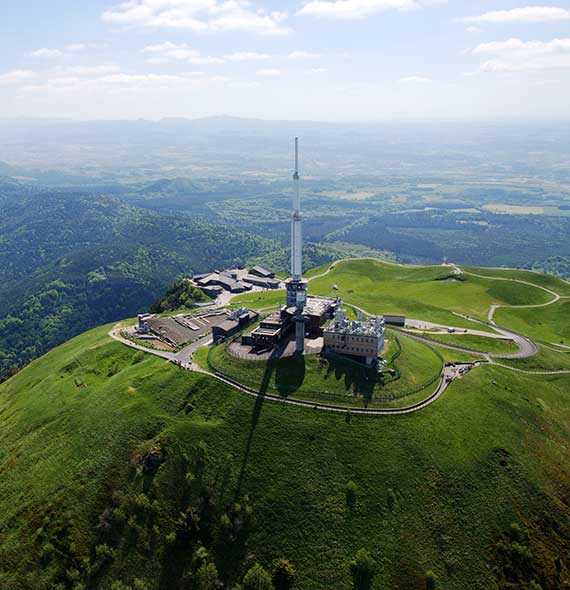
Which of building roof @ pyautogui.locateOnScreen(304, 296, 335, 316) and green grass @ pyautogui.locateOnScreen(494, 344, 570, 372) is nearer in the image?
building roof @ pyautogui.locateOnScreen(304, 296, 335, 316)

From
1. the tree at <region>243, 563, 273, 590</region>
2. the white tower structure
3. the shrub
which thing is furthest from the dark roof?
the tree at <region>243, 563, 273, 590</region>

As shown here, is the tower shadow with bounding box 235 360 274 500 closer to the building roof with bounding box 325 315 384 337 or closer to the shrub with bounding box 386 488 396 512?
the building roof with bounding box 325 315 384 337

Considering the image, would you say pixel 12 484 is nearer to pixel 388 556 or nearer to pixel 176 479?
pixel 176 479

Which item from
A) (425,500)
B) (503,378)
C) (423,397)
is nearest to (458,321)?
(503,378)

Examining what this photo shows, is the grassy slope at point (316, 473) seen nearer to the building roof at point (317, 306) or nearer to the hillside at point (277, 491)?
the hillside at point (277, 491)

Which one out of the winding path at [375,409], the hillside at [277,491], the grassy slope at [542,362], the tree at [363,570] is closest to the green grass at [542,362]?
the grassy slope at [542,362]

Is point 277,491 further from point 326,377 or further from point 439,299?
point 439,299
